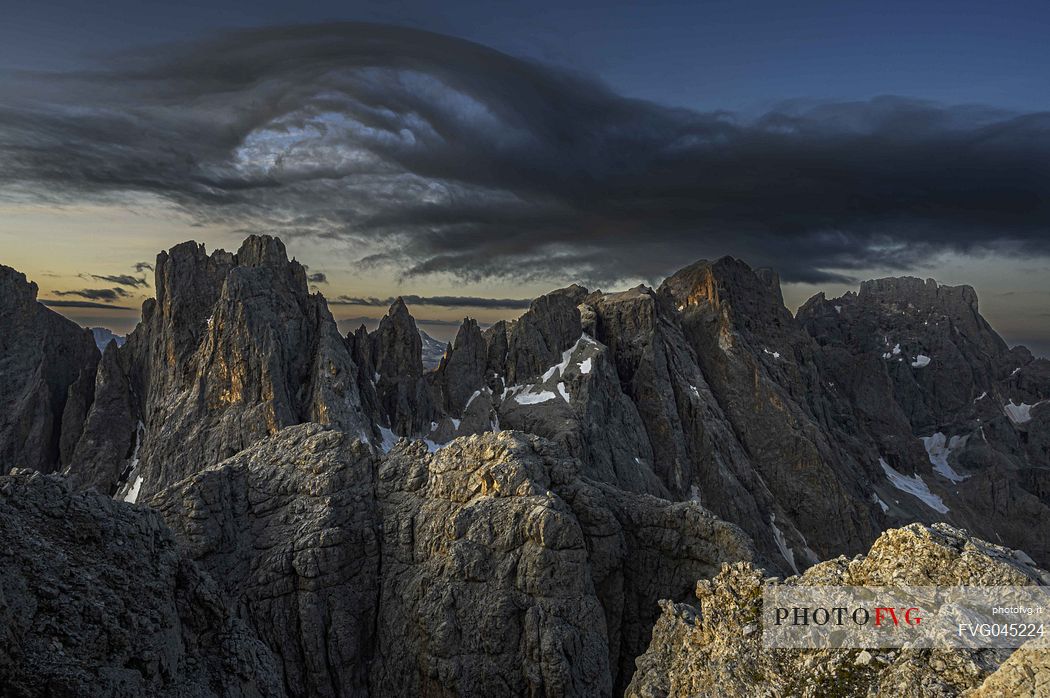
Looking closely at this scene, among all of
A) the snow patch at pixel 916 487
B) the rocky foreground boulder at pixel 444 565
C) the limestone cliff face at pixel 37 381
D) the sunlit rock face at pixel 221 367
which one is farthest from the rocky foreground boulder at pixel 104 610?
the snow patch at pixel 916 487

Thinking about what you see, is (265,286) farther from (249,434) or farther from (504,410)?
(504,410)

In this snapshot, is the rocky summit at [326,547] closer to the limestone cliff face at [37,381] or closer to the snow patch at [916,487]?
the limestone cliff face at [37,381]

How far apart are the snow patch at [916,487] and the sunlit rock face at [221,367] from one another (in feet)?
532

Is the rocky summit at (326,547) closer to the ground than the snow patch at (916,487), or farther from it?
farther from it

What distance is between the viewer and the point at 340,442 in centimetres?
4912

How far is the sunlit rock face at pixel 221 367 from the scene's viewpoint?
3959 inches

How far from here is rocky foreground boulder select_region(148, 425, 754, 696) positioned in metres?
37.9

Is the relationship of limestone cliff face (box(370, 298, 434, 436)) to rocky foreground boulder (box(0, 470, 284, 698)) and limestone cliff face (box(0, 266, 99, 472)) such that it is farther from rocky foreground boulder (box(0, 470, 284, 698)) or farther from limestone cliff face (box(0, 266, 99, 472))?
rocky foreground boulder (box(0, 470, 284, 698))

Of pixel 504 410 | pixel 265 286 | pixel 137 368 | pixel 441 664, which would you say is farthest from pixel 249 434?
pixel 441 664

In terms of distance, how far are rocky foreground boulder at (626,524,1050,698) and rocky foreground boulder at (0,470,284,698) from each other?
16.7m

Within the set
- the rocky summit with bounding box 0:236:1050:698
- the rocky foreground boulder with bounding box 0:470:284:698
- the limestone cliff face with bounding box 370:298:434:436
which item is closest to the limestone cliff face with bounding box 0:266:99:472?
the rocky summit with bounding box 0:236:1050:698

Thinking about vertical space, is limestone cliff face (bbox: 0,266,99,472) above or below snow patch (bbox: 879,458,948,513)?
above

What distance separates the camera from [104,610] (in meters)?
20.0

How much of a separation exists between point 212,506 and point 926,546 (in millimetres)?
41185
